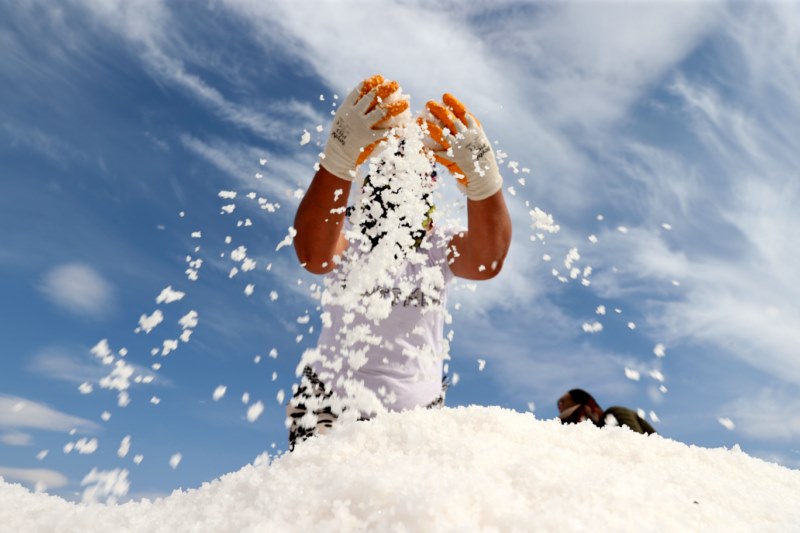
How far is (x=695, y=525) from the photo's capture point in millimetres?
1812

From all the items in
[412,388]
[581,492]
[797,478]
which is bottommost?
[581,492]

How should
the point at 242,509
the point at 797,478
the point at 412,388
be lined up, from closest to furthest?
the point at 242,509 < the point at 797,478 < the point at 412,388

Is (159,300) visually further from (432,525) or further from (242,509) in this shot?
(432,525)

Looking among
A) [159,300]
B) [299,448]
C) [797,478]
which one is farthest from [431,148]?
[797,478]

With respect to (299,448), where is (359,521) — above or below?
below

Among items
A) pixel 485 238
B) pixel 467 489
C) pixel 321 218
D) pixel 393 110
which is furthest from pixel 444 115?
pixel 467 489

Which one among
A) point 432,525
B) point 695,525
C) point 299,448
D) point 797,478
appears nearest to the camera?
point 432,525

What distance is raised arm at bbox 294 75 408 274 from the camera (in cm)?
404

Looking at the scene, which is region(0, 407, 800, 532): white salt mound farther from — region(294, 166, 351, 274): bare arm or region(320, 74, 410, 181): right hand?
region(320, 74, 410, 181): right hand

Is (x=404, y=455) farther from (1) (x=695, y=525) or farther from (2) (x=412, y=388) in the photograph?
(2) (x=412, y=388)

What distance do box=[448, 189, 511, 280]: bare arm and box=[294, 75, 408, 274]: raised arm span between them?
87 cm

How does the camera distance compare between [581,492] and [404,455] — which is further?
[404,455]

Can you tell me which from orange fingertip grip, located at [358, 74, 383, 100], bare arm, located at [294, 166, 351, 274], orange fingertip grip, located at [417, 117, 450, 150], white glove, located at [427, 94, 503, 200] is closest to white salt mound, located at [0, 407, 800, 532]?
bare arm, located at [294, 166, 351, 274]

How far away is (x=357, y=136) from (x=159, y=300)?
5.79 feet
